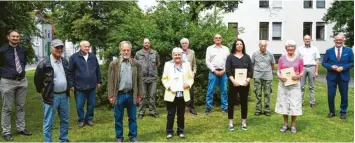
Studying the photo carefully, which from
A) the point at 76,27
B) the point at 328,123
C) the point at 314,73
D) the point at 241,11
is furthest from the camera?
the point at 241,11

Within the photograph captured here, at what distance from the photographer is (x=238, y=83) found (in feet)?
26.1

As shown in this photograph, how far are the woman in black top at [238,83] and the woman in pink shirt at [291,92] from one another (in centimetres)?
64

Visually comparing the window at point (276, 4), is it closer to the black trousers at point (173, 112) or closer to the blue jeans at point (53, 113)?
the black trousers at point (173, 112)

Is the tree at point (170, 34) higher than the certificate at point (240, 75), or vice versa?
the tree at point (170, 34)

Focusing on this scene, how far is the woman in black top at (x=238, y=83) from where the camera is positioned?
8000 millimetres

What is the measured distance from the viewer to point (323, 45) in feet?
138

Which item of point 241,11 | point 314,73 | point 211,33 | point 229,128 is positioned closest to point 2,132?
point 229,128

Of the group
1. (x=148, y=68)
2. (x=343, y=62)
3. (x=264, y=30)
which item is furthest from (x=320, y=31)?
(x=148, y=68)

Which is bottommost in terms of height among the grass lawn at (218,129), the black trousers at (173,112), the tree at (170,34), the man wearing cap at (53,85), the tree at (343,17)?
the grass lawn at (218,129)

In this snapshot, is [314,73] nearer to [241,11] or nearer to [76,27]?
[76,27]

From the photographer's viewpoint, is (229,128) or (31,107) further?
(31,107)

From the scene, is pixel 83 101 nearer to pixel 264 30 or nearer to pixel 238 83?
pixel 238 83

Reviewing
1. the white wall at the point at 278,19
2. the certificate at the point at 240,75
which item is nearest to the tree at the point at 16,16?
the certificate at the point at 240,75

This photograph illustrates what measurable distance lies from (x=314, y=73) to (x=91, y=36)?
72.8 feet
